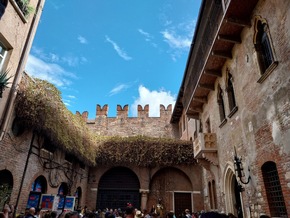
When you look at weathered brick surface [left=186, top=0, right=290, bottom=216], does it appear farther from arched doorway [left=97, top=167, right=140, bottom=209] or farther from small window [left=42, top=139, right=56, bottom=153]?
arched doorway [left=97, top=167, right=140, bottom=209]

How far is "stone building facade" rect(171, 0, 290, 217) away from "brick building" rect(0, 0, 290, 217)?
26 mm

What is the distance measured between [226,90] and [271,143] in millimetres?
3571

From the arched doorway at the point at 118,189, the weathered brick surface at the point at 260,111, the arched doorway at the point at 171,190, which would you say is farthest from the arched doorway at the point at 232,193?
the arched doorway at the point at 118,189

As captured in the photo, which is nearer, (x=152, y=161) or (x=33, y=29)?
(x=33, y=29)

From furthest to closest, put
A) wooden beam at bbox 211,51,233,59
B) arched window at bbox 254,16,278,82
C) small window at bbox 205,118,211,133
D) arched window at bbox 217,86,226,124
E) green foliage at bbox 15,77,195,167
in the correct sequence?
small window at bbox 205,118,211,133 < arched window at bbox 217,86,226,124 < green foliage at bbox 15,77,195,167 < wooden beam at bbox 211,51,233,59 < arched window at bbox 254,16,278,82

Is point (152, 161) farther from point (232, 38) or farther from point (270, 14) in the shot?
point (270, 14)

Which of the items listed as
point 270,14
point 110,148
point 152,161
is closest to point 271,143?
point 270,14

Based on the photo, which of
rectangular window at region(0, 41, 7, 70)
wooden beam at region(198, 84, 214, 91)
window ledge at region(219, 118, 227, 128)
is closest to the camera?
rectangular window at region(0, 41, 7, 70)

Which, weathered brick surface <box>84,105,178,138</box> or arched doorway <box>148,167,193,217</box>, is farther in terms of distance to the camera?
weathered brick surface <box>84,105,178,138</box>

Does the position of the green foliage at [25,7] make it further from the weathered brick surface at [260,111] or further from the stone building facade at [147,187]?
the stone building facade at [147,187]

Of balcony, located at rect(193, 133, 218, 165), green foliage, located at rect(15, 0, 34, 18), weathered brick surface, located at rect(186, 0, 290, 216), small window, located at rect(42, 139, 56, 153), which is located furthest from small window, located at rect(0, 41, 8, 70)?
balcony, located at rect(193, 133, 218, 165)

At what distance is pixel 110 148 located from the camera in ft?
54.6

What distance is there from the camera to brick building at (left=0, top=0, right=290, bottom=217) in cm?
570

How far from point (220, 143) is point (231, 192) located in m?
1.99
